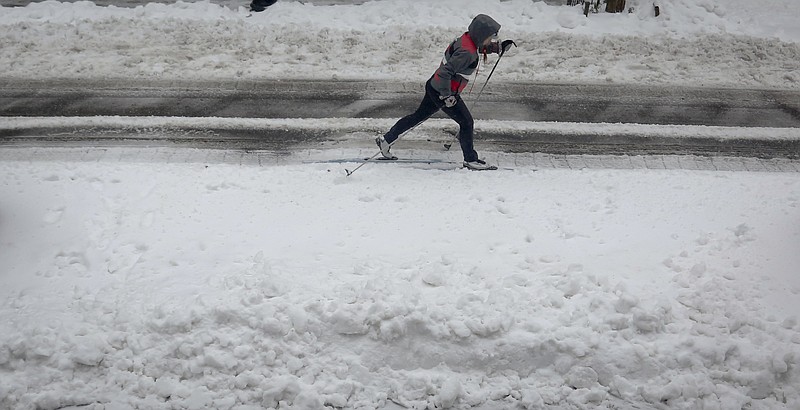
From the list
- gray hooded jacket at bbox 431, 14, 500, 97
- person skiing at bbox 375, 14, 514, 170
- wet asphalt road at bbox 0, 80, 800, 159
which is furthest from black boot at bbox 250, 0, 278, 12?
gray hooded jacket at bbox 431, 14, 500, 97

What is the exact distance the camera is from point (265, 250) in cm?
644

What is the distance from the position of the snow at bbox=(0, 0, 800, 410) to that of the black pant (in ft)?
1.11

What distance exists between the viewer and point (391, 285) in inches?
230

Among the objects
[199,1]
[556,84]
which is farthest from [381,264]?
[199,1]

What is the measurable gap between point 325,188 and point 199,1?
7.20 m

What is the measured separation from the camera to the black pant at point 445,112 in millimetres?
7902

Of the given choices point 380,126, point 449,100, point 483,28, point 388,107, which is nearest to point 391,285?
point 449,100

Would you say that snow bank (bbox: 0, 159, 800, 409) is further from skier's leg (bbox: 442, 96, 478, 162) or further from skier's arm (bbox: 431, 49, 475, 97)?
skier's arm (bbox: 431, 49, 475, 97)

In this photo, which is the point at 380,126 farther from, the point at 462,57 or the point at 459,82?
the point at 462,57

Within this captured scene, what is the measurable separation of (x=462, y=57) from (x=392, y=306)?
3.11 metres

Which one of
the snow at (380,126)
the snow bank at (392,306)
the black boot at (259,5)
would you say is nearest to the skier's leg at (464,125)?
the snow at (380,126)

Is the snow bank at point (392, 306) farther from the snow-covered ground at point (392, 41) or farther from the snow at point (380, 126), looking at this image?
the snow-covered ground at point (392, 41)

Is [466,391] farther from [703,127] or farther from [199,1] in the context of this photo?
[199,1]

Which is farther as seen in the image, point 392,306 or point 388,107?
point 388,107
